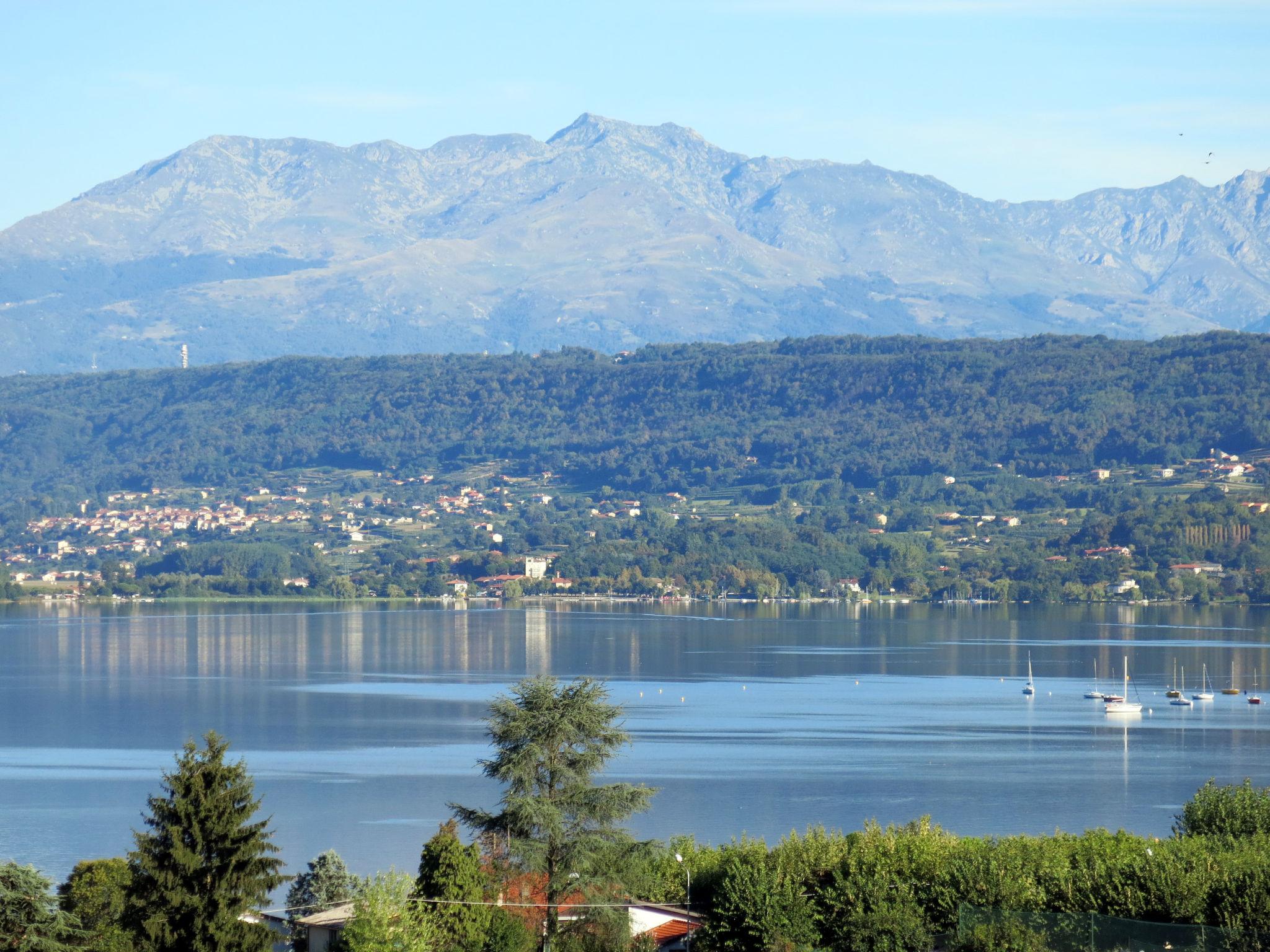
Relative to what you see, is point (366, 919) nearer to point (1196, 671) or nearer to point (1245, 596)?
point (1196, 671)

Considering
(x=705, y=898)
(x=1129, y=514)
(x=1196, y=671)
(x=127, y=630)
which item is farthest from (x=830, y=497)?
(x=705, y=898)

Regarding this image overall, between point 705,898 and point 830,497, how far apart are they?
17412cm

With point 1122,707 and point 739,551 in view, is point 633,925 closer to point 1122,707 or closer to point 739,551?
point 1122,707

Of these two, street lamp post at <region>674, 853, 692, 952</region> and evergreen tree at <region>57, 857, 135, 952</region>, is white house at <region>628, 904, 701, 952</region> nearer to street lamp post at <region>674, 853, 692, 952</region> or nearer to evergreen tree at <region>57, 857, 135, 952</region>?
street lamp post at <region>674, 853, 692, 952</region>

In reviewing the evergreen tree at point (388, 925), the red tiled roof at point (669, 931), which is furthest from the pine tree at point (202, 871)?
the red tiled roof at point (669, 931)

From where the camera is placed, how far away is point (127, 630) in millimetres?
106812

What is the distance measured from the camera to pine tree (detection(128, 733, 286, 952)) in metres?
20.0

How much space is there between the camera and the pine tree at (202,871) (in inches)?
787

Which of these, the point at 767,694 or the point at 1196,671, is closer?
the point at 767,694

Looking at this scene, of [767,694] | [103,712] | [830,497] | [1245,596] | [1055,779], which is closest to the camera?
[1055,779]

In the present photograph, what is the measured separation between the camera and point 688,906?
2362 cm

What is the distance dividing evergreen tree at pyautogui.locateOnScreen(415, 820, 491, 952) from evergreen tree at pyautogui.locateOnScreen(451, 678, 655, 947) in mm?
444

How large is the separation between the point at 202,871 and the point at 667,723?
4000 centimetres

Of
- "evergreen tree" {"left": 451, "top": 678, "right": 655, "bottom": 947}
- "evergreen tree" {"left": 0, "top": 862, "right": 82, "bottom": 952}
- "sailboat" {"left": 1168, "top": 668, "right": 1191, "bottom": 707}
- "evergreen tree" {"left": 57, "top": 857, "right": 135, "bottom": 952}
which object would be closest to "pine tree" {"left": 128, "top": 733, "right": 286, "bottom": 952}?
"evergreen tree" {"left": 57, "top": 857, "right": 135, "bottom": 952}
